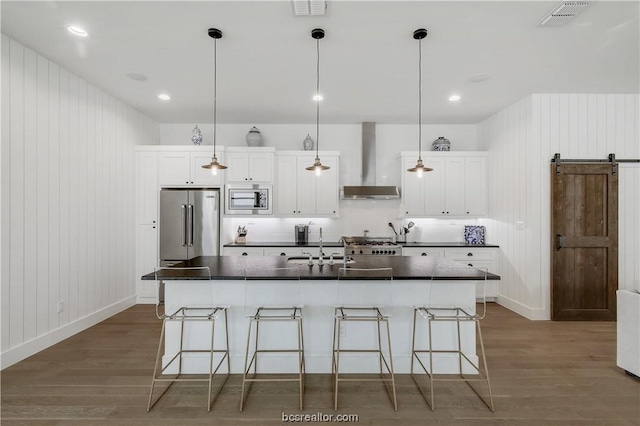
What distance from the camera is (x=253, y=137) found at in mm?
5035

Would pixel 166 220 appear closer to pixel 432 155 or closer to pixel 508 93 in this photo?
pixel 432 155

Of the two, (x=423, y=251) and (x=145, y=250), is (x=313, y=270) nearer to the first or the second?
(x=423, y=251)

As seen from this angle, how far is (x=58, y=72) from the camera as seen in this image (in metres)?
3.35

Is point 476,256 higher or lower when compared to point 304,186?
lower

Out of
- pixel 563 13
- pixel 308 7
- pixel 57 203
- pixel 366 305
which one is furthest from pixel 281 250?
pixel 563 13

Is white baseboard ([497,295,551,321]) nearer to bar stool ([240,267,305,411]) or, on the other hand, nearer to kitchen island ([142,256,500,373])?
kitchen island ([142,256,500,373])

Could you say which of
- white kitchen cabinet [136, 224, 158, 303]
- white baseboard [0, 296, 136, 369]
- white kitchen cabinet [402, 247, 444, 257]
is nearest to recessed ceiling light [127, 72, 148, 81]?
white kitchen cabinet [136, 224, 158, 303]

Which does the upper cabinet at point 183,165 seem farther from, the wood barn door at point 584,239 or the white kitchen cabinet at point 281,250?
the wood barn door at point 584,239

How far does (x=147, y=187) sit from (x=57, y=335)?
226cm

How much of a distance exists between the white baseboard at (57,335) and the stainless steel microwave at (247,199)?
6.71ft

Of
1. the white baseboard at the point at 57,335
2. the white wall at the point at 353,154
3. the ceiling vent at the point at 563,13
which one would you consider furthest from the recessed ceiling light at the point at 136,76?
the ceiling vent at the point at 563,13

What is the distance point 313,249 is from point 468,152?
118 inches

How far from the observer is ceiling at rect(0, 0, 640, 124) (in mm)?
2396

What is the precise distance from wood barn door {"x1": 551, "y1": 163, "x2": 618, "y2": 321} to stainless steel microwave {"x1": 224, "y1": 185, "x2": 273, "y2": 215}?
4.10m
